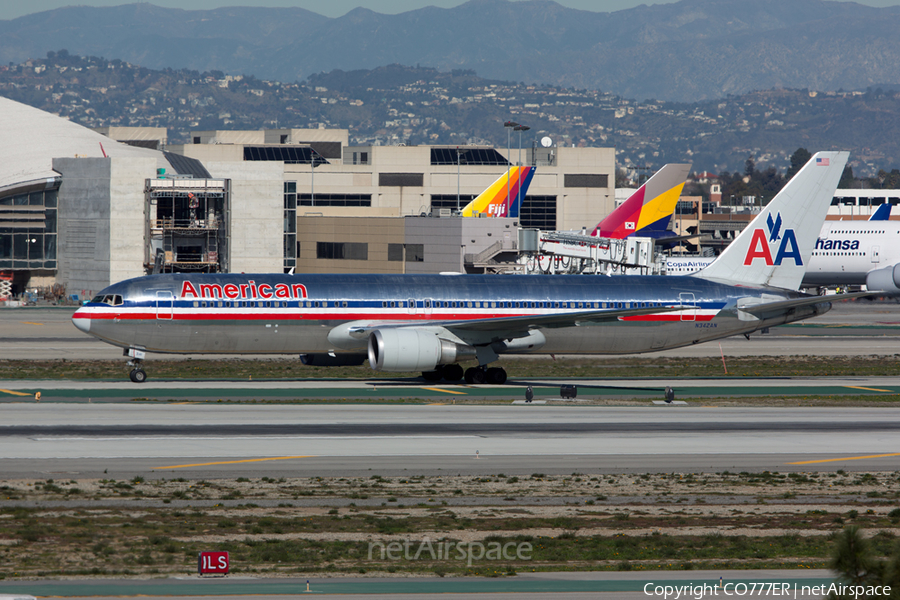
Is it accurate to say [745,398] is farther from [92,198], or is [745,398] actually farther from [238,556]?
[92,198]

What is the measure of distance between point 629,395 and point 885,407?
10523 mm

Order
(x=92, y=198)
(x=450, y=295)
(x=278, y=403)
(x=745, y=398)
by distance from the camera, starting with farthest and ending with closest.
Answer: (x=92, y=198), (x=450, y=295), (x=745, y=398), (x=278, y=403)

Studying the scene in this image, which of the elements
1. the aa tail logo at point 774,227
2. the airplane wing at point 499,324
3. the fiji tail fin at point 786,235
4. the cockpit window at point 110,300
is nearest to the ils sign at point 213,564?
the airplane wing at point 499,324

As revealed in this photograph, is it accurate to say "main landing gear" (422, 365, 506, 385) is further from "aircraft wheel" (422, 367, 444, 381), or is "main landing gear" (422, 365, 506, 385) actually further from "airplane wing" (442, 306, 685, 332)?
"airplane wing" (442, 306, 685, 332)

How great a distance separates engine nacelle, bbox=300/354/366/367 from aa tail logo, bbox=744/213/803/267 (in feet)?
68.6

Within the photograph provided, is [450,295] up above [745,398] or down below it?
above

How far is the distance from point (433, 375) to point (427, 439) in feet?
56.0

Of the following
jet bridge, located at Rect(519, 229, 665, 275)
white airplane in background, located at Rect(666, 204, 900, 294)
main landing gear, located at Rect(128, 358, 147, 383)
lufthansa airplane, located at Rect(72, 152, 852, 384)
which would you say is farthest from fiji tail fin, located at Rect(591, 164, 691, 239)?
main landing gear, located at Rect(128, 358, 147, 383)

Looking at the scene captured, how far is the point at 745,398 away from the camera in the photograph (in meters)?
43.9

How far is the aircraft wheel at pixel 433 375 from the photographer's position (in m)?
48.6

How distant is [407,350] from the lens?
144 feet

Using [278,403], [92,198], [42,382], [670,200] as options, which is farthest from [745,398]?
[92,198]

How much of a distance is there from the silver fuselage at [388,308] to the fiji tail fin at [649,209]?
52.5 meters

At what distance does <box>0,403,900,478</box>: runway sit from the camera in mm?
27578
